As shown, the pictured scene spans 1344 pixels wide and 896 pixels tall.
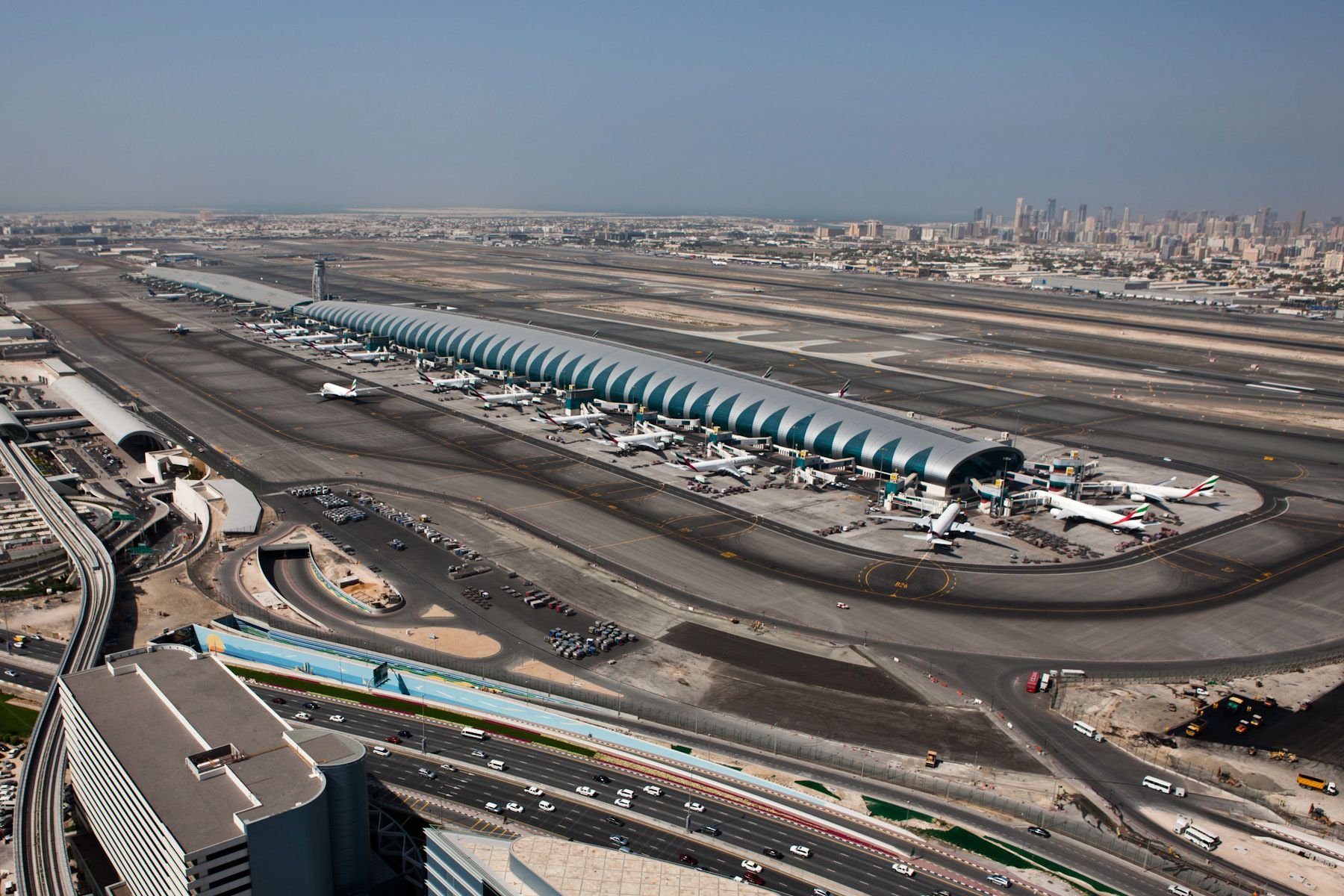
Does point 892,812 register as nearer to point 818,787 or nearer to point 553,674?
point 818,787

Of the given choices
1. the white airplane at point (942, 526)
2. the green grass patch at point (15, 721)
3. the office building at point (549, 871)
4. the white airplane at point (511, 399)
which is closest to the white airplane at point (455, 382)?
the white airplane at point (511, 399)

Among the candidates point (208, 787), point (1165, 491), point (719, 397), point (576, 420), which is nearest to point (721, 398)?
point (719, 397)

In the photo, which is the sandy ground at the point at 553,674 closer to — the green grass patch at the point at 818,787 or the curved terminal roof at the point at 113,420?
the green grass patch at the point at 818,787

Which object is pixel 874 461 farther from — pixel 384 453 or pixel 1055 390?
pixel 1055 390

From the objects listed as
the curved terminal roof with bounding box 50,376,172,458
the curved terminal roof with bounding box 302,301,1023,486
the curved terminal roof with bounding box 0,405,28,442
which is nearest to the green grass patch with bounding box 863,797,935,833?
the curved terminal roof with bounding box 302,301,1023,486

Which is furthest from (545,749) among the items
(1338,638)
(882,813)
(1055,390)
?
(1055,390)
